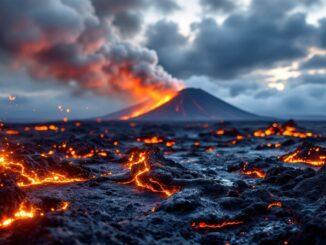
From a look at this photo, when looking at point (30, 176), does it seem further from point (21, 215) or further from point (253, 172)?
point (253, 172)

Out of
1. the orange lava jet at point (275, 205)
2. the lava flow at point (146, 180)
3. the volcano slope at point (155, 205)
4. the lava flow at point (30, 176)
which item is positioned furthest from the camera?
the lava flow at point (30, 176)

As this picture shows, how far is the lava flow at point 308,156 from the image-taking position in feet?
57.2

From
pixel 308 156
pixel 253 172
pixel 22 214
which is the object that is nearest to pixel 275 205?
pixel 22 214

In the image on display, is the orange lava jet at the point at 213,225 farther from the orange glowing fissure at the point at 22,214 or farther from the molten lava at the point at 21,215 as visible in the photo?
the molten lava at the point at 21,215

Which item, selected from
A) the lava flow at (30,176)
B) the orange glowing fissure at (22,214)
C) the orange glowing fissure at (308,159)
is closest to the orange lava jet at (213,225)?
the orange glowing fissure at (22,214)

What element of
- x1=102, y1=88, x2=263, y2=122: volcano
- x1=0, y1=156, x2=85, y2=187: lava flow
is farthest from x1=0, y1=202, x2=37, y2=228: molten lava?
x1=102, y1=88, x2=263, y2=122: volcano

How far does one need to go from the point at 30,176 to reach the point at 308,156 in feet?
45.0

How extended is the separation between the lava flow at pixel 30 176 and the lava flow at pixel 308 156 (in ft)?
37.8

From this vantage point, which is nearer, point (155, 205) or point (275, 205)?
point (275, 205)

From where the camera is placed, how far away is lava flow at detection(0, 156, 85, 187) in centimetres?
1198

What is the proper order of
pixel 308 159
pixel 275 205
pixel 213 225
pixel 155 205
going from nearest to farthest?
pixel 213 225 < pixel 275 205 < pixel 155 205 < pixel 308 159

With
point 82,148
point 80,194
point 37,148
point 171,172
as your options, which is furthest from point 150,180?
point 37,148

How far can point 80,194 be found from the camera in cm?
1057

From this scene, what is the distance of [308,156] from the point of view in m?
18.0
